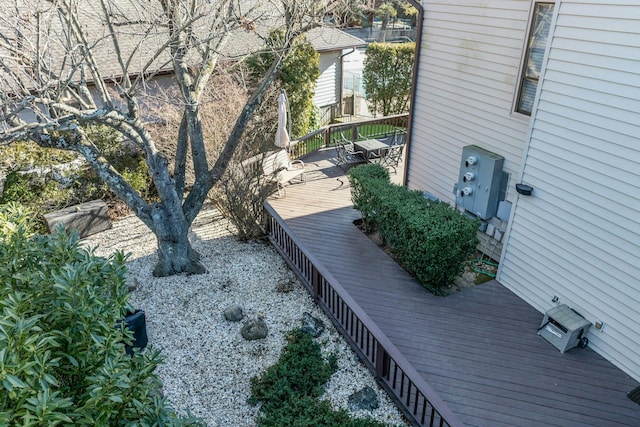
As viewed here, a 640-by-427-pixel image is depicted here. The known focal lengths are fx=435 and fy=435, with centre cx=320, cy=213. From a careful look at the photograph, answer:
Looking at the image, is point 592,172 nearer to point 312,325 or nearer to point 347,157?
point 312,325

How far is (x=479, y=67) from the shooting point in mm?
6602

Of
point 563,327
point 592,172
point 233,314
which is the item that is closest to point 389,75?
point 592,172

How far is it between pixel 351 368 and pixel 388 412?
0.71 m

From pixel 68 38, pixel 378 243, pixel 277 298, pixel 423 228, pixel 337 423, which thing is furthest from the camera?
pixel 378 243

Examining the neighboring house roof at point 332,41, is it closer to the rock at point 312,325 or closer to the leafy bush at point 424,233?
the leafy bush at point 424,233

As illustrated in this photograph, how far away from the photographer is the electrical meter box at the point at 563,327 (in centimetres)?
504

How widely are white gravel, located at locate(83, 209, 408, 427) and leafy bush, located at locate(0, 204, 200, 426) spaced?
2.10 ft

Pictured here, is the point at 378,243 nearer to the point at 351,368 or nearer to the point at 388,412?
the point at 351,368

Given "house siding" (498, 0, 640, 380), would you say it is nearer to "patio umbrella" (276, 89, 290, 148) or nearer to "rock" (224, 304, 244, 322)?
"rock" (224, 304, 244, 322)

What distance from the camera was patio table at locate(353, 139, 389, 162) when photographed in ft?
32.7

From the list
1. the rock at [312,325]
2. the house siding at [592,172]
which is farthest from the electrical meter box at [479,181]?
the rock at [312,325]

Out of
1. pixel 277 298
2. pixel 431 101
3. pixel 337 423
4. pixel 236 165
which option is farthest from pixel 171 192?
pixel 431 101

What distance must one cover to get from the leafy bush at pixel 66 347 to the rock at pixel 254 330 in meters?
2.14

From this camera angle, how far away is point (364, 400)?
15.3 feet
